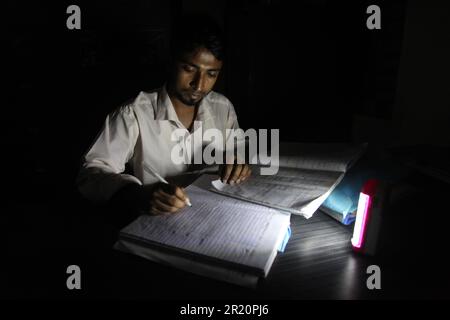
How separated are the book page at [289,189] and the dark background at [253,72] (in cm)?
77

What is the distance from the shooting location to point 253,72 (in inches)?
64.1

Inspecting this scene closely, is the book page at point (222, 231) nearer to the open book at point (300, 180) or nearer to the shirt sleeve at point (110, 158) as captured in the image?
the open book at point (300, 180)

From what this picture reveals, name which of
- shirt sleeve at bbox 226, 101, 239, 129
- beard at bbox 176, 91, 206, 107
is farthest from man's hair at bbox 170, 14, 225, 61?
shirt sleeve at bbox 226, 101, 239, 129

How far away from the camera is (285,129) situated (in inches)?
69.8

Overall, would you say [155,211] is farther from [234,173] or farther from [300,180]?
[300,180]

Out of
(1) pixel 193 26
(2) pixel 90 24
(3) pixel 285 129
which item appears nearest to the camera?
(1) pixel 193 26

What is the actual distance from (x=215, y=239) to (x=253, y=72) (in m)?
1.18

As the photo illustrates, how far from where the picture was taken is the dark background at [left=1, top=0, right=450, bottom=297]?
4.51 feet

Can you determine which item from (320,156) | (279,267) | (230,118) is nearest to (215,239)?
(279,267)

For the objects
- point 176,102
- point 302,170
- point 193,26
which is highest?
point 193,26
